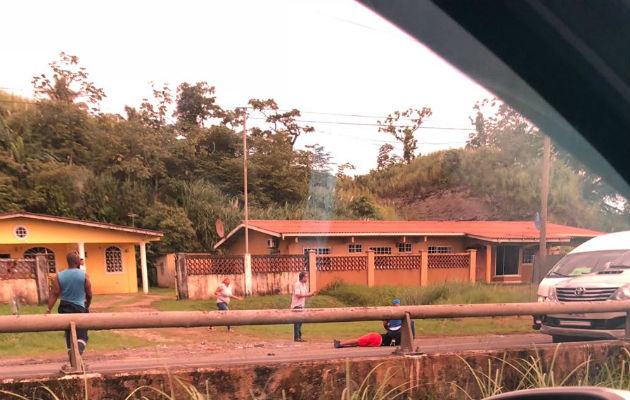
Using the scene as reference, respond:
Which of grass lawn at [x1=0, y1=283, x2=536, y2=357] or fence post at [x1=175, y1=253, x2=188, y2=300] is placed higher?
fence post at [x1=175, y1=253, x2=188, y2=300]

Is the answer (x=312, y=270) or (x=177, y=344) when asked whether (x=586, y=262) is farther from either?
(x=312, y=270)

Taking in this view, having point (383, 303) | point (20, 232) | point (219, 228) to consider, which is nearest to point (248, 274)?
point (219, 228)

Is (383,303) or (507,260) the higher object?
(507,260)

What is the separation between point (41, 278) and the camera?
13.0m

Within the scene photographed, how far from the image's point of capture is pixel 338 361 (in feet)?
10.4

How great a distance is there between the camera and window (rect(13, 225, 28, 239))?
42.3 ft

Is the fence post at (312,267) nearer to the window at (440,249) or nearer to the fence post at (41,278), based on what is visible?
the window at (440,249)

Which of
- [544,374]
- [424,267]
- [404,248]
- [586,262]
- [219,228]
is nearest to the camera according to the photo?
[544,374]

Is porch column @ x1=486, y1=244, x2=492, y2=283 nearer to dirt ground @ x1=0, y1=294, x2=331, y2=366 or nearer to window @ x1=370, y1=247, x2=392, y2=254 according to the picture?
window @ x1=370, y1=247, x2=392, y2=254

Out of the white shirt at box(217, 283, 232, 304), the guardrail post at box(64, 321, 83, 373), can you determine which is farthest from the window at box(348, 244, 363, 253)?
the guardrail post at box(64, 321, 83, 373)

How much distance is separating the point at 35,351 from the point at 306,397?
294 inches

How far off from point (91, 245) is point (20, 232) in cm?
208

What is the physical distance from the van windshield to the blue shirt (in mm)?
7517

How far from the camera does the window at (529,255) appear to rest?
18.7 m
